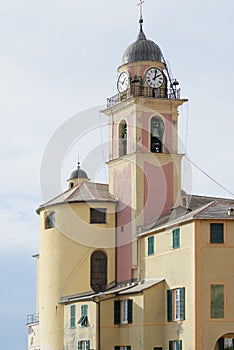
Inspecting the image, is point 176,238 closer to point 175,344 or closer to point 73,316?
point 175,344

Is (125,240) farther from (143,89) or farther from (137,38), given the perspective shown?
(137,38)

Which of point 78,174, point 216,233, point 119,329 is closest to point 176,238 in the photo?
point 216,233

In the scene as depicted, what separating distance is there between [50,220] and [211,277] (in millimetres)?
16773

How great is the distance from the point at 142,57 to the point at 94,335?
63.9 ft

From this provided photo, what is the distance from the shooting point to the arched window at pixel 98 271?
64062mm

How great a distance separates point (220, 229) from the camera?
53438 millimetres

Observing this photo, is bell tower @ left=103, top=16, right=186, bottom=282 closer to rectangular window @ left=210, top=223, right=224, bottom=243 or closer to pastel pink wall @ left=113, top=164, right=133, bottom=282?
pastel pink wall @ left=113, top=164, right=133, bottom=282

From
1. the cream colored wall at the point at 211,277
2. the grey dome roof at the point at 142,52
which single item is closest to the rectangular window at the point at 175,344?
the cream colored wall at the point at 211,277

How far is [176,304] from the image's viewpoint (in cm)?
5516

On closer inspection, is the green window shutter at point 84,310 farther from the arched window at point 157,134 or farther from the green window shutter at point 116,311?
the arched window at point 157,134

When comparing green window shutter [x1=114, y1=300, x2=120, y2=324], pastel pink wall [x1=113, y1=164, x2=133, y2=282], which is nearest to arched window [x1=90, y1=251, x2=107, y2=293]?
pastel pink wall [x1=113, y1=164, x2=133, y2=282]

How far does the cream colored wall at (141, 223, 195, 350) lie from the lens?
5328 cm

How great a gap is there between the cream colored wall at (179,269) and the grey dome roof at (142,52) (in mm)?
13702

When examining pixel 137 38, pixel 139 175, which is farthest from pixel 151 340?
pixel 137 38
